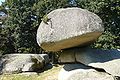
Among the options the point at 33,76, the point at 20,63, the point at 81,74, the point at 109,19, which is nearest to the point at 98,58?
the point at 81,74

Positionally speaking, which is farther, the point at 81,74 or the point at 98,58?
the point at 98,58

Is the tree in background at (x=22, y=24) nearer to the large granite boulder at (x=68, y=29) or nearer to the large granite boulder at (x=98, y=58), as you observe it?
the large granite boulder at (x=98, y=58)

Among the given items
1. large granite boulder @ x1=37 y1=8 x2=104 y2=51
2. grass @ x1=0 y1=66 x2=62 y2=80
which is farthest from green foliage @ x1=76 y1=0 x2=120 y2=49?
large granite boulder @ x1=37 y1=8 x2=104 y2=51

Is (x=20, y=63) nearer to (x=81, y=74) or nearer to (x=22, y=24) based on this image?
(x=81, y=74)

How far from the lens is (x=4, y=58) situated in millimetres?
14141

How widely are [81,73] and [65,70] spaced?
26.1 inches

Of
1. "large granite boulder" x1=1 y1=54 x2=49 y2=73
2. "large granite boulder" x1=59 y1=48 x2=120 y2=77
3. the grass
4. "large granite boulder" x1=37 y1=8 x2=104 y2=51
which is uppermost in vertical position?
"large granite boulder" x1=37 y1=8 x2=104 y2=51

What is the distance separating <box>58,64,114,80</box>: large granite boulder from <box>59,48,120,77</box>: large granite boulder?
0.16 meters

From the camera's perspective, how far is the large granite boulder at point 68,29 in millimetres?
7480

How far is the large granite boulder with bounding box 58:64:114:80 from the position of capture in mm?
7664

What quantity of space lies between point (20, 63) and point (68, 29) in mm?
6597

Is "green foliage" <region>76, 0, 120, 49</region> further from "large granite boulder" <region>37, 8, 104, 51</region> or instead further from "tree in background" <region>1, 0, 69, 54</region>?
"large granite boulder" <region>37, 8, 104, 51</region>

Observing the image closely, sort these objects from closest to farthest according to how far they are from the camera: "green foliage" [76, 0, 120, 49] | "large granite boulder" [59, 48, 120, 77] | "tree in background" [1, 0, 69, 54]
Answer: "large granite boulder" [59, 48, 120, 77] < "green foliage" [76, 0, 120, 49] < "tree in background" [1, 0, 69, 54]

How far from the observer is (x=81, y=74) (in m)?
7.83
